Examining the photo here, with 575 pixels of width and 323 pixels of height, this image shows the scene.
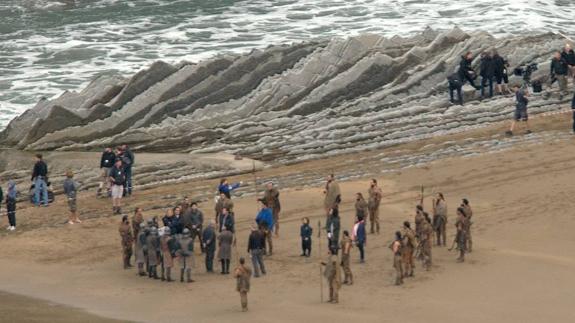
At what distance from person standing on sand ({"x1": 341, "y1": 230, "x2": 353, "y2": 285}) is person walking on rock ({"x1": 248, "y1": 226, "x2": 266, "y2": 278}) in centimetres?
186

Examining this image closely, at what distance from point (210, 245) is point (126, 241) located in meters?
1.90

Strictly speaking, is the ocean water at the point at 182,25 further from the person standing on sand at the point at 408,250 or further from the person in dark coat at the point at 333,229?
the person standing on sand at the point at 408,250

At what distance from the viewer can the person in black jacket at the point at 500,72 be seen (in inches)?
1875

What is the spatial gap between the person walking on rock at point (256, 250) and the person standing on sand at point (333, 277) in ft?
7.69

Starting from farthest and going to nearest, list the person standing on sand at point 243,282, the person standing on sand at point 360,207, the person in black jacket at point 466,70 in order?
the person in black jacket at point 466,70 → the person standing on sand at point 360,207 → the person standing on sand at point 243,282

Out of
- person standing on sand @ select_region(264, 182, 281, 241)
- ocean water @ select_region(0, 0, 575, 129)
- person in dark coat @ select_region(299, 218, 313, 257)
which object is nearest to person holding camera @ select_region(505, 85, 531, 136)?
person standing on sand @ select_region(264, 182, 281, 241)

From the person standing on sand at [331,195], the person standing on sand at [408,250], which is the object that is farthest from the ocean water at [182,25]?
the person standing on sand at [408,250]

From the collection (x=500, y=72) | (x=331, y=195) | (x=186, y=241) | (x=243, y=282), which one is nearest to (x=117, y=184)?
(x=331, y=195)

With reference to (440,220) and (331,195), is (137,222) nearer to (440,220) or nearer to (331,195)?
(331,195)

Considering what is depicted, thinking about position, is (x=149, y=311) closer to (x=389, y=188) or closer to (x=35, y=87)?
(x=389, y=188)

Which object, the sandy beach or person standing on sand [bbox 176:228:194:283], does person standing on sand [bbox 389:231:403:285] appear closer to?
the sandy beach

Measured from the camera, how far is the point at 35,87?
56750 mm

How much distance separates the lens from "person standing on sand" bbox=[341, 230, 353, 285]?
32.9 meters

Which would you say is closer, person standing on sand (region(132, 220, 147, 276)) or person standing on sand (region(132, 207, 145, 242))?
person standing on sand (region(132, 220, 147, 276))
